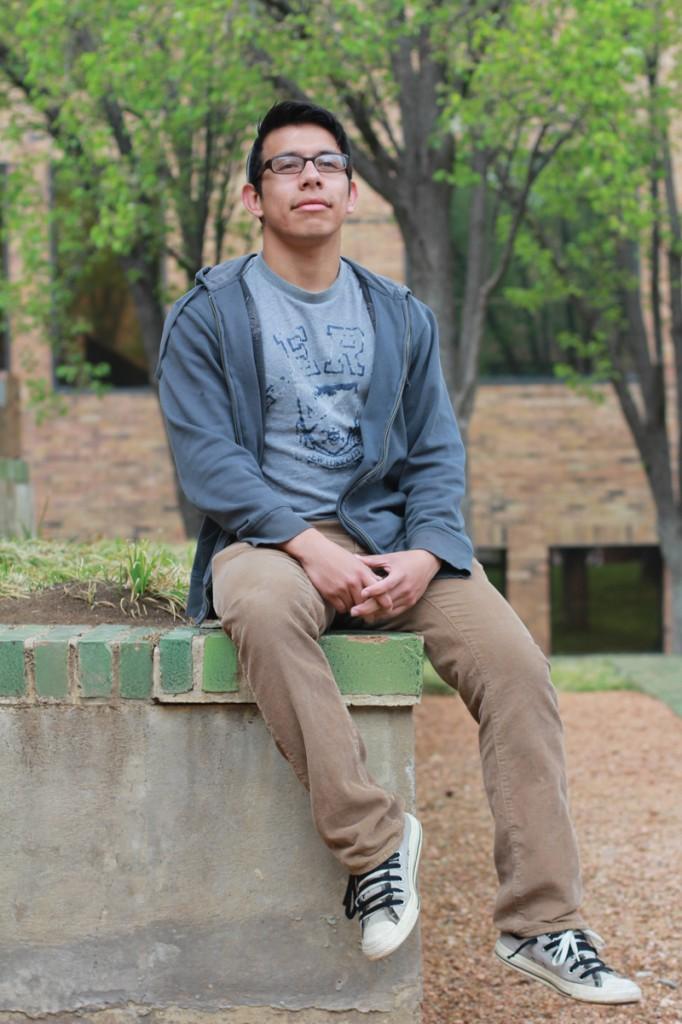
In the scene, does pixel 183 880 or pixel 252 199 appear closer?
pixel 183 880

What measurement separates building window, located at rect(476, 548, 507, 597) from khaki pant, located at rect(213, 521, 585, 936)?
1030 centimetres

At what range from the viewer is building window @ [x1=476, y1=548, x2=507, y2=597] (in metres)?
13.4

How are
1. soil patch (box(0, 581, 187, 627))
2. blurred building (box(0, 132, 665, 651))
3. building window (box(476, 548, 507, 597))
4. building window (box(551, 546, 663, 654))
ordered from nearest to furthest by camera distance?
soil patch (box(0, 581, 187, 627)), blurred building (box(0, 132, 665, 651)), building window (box(476, 548, 507, 597)), building window (box(551, 546, 663, 654))

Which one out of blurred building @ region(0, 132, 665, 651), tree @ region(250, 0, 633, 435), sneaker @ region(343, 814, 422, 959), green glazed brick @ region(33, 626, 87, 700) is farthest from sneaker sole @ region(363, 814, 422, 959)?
blurred building @ region(0, 132, 665, 651)

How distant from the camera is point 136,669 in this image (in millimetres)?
3131

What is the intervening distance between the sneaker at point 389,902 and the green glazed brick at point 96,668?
788 millimetres

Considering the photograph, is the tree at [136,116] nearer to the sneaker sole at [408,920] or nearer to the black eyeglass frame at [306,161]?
the black eyeglass frame at [306,161]

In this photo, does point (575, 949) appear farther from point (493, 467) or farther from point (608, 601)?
point (608, 601)

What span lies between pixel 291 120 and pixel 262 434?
88cm

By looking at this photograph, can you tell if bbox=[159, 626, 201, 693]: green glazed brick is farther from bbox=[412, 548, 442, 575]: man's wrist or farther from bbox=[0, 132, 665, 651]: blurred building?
bbox=[0, 132, 665, 651]: blurred building

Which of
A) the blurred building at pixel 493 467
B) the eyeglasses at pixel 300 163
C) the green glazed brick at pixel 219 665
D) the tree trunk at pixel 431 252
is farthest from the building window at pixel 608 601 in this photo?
the green glazed brick at pixel 219 665

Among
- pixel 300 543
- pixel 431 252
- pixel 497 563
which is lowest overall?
pixel 497 563

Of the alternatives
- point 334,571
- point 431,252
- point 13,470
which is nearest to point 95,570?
point 334,571

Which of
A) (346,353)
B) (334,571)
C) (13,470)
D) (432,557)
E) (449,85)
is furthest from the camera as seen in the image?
(13,470)
